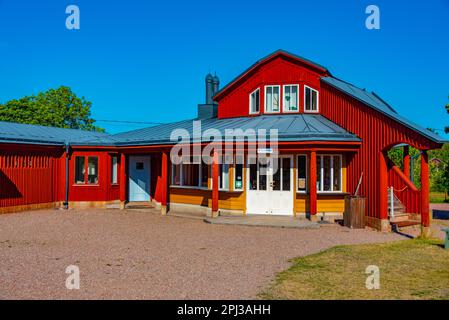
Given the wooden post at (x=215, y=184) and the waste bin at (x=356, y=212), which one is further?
the wooden post at (x=215, y=184)

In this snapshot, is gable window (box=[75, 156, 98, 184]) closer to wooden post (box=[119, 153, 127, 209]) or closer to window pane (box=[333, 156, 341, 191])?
wooden post (box=[119, 153, 127, 209])

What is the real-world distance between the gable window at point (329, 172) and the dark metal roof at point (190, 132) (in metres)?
1.09

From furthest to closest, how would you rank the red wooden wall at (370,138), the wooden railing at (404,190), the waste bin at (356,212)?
the wooden railing at (404,190), the waste bin at (356,212), the red wooden wall at (370,138)

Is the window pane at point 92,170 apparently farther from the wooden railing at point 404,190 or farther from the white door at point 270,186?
the wooden railing at point 404,190

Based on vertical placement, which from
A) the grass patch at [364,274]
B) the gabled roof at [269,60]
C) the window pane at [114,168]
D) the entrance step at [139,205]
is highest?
the gabled roof at [269,60]

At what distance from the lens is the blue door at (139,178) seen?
2038 centimetres

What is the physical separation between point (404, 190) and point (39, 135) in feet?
51.2

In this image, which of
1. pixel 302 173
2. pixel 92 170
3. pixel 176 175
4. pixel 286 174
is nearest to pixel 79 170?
pixel 92 170

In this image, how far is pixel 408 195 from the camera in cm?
1516

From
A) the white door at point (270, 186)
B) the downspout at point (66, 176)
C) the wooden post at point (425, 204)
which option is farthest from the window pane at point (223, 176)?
the downspout at point (66, 176)

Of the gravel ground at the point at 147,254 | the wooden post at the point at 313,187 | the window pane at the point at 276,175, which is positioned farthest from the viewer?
the window pane at the point at 276,175

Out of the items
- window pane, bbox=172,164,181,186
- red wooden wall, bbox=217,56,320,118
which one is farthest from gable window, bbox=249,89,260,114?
window pane, bbox=172,164,181,186
